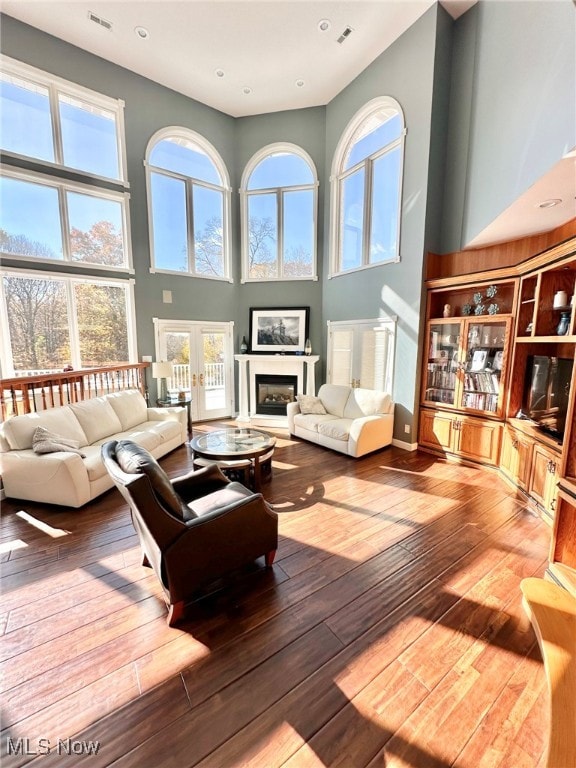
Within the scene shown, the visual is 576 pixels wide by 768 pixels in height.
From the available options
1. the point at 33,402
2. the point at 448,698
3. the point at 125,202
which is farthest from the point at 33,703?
the point at 125,202

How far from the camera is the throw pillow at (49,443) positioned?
3258 mm

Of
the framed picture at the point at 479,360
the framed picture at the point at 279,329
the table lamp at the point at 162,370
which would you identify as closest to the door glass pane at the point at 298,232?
the framed picture at the point at 279,329

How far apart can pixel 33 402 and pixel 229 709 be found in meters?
4.08

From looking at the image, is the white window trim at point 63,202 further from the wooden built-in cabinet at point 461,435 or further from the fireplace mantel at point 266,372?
the wooden built-in cabinet at point 461,435

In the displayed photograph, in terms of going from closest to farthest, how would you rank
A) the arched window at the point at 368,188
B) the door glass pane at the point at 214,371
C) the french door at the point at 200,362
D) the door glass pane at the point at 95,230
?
the arched window at the point at 368,188 < the door glass pane at the point at 95,230 < the french door at the point at 200,362 < the door glass pane at the point at 214,371

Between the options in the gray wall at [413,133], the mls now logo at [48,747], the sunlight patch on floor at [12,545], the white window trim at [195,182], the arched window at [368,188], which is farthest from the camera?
the white window trim at [195,182]

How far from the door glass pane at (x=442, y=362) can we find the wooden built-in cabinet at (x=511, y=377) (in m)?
0.01

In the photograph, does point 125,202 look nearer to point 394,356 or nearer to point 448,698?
point 394,356

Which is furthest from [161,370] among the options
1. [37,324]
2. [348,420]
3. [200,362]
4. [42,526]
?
[348,420]

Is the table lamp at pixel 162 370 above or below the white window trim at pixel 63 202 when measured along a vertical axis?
below

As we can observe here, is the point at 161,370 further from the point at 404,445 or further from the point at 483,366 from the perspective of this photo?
the point at 483,366

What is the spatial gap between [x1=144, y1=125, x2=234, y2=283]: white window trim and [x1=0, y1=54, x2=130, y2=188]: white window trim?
41 centimetres

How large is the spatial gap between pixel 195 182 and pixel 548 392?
6.64m

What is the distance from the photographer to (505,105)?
3.35 metres
